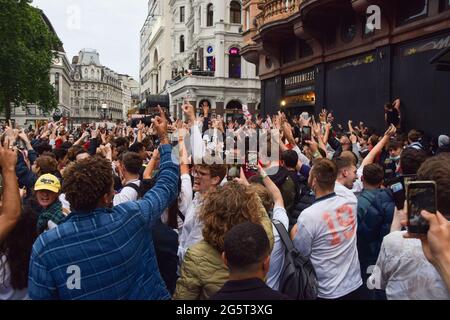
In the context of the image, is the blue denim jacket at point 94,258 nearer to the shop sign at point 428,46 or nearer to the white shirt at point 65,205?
the white shirt at point 65,205

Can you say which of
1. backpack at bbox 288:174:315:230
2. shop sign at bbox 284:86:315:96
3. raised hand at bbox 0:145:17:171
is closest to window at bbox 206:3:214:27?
shop sign at bbox 284:86:315:96

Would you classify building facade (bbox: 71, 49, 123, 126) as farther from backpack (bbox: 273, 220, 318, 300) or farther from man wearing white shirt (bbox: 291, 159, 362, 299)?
backpack (bbox: 273, 220, 318, 300)

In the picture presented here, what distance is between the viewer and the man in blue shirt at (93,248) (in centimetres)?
255

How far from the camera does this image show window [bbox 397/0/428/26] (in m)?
12.6

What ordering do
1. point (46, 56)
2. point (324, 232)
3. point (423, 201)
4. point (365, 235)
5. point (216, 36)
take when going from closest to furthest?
1. point (423, 201)
2. point (324, 232)
3. point (365, 235)
4. point (46, 56)
5. point (216, 36)

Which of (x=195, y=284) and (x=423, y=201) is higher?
(x=423, y=201)

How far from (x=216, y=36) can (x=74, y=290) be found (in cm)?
4815

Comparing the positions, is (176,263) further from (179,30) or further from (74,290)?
(179,30)

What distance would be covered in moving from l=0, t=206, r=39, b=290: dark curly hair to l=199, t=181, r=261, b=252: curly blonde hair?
4.04 feet

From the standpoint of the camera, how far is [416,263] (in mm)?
2539

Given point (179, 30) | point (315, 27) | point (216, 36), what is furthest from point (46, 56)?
point (315, 27)

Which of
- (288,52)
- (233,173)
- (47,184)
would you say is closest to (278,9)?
(288,52)
